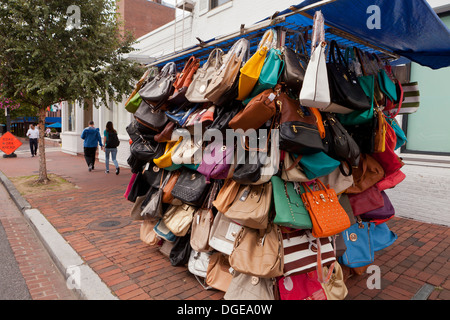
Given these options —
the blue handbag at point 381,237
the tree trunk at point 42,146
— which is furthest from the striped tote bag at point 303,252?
the tree trunk at point 42,146

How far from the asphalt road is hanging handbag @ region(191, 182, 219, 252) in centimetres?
194

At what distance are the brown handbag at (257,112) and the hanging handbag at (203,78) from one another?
29.2 inches

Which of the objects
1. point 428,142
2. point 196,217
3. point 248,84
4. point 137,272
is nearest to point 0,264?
point 137,272

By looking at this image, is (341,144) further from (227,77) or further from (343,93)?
(227,77)

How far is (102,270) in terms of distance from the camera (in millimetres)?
3801

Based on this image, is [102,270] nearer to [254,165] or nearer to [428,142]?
[254,165]

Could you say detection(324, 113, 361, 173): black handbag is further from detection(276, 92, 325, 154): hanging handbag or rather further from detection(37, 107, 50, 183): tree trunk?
detection(37, 107, 50, 183): tree trunk

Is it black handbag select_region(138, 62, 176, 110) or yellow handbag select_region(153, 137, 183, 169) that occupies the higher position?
black handbag select_region(138, 62, 176, 110)

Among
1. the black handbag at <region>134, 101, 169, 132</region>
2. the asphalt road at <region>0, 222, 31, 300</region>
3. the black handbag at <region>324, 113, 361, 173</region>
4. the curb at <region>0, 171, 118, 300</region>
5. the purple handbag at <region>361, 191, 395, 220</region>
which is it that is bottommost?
the asphalt road at <region>0, 222, 31, 300</region>

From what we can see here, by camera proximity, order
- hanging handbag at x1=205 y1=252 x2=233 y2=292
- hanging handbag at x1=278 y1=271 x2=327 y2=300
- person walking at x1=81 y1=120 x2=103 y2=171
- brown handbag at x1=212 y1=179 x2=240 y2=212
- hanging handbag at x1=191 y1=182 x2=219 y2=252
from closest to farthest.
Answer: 1. hanging handbag at x1=278 y1=271 x2=327 y2=300
2. brown handbag at x1=212 y1=179 x2=240 y2=212
3. hanging handbag at x1=205 y1=252 x2=233 y2=292
4. hanging handbag at x1=191 y1=182 x2=219 y2=252
5. person walking at x1=81 y1=120 x2=103 y2=171

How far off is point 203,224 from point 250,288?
0.91 meters

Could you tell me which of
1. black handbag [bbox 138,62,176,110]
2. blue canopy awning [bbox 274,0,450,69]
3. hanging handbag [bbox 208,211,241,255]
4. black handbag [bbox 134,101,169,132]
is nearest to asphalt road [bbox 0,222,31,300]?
hanging handbag [bbox 208,211,241,255]

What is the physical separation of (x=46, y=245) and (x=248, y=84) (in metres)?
4.08

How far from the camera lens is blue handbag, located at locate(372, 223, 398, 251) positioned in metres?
3.68
